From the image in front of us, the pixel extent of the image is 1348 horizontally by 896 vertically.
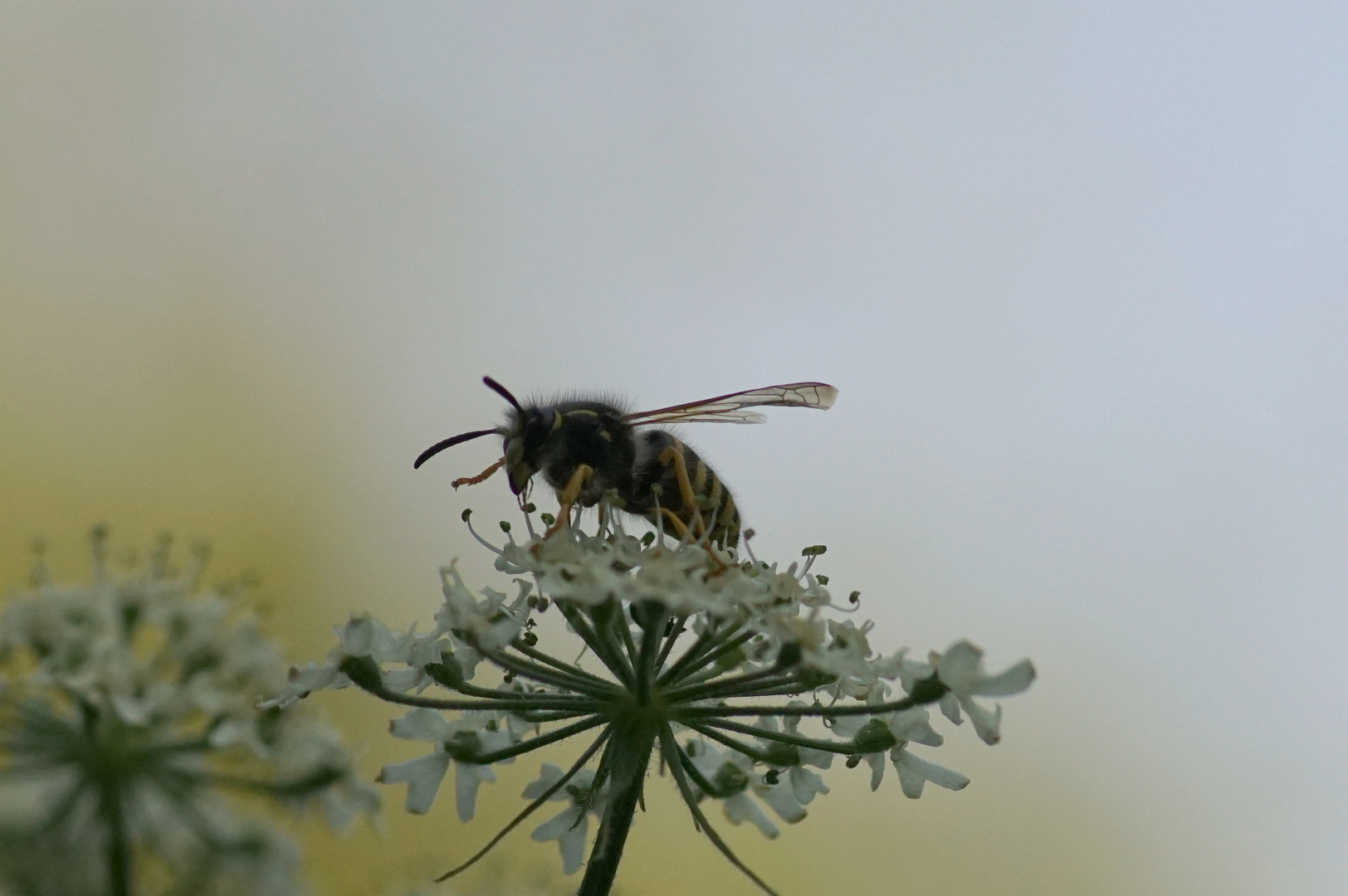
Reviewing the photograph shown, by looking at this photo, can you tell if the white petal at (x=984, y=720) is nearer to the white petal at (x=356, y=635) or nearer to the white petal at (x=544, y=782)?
the white petal at (x=544, y=782)

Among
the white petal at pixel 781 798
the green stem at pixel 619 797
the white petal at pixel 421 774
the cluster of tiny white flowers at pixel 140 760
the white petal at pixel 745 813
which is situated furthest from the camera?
the white petal at pixel 745 813

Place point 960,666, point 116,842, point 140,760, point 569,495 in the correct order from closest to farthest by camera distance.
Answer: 1. point 116,842
2. point 140,760
3. point 960,666
4. point 569,495

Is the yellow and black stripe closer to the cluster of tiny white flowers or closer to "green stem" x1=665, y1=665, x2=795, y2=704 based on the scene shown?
"green stem" x1=665, y1=665, x2=795, y2=704

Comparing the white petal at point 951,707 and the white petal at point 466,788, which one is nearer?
the white petal at point 951,707

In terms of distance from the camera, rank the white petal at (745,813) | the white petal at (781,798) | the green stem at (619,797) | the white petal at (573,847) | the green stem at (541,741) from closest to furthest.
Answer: the green stem at (619,797) → the green stem at (541,741) → the white petal at (781,798) → the white petal at (573,847) → the white petal at (745,813)

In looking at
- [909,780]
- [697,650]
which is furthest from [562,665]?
[909,780]

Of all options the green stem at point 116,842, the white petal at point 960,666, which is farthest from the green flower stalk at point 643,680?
the green stem at point 116,842

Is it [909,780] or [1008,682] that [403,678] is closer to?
[909,780]

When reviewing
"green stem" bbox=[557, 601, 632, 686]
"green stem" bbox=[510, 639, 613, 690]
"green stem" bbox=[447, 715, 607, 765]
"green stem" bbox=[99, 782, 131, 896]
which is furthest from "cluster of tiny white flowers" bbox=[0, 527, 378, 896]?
"green stem" bbox=[557, 601, 632, 686]
